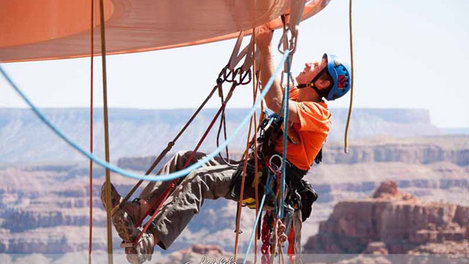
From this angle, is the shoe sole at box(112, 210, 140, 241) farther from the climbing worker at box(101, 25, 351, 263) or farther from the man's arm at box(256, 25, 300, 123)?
the man's arm at box(256, 25, 300, 123)

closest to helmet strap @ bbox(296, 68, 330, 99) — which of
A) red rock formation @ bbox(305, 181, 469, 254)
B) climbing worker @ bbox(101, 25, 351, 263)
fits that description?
climbing worker @ bbox(101, 25, 351, 263)

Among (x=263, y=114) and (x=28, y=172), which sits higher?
(x=263, y=114)

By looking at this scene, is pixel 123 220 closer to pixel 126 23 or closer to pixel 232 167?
pixel 232 167

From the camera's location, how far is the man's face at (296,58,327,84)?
428 cm

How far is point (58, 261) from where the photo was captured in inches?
2286

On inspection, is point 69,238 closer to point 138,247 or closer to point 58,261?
point 58,261

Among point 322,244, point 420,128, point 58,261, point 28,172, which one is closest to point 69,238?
point 58,261

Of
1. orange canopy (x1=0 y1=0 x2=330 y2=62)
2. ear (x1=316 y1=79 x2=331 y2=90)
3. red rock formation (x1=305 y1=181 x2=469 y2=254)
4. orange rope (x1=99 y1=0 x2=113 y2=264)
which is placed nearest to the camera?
orange rope (x1=99 y1=0 x2=113 y2=264)

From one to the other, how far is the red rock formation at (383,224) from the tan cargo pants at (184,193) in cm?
4782

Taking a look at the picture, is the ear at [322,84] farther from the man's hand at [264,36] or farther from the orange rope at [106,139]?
the orange rope at [106,139]

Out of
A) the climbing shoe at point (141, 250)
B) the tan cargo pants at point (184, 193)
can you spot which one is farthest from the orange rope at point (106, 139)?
the tan cargo pants at point (184, 193)

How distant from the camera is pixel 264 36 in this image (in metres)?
4.33

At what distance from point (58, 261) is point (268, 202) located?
56135 millimetres

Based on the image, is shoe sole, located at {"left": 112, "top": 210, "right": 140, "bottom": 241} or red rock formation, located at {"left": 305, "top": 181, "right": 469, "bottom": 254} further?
red rock formation, located at {"left": 305, "top": 181, "right": 469, "bottom": 254}
